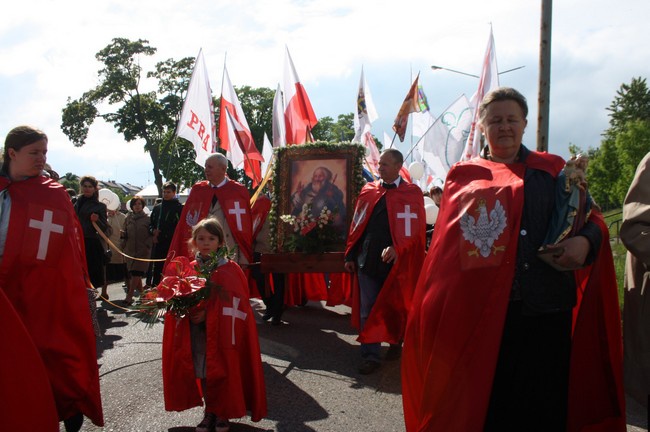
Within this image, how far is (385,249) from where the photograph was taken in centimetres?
646

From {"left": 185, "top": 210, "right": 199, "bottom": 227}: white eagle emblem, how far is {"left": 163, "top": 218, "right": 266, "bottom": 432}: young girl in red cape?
2766mm

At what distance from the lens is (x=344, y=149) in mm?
8453

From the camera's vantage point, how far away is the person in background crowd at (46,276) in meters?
4.06

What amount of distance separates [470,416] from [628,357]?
113 centimetres

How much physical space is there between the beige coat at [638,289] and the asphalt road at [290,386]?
1275mm

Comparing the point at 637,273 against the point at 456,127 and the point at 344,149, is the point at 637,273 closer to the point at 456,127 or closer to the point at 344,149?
the point at 344,149

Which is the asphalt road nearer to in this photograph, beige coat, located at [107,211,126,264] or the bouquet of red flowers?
the bouquet of red flowers

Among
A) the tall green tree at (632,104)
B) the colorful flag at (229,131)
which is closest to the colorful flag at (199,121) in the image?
the colorful flag at (229,131)

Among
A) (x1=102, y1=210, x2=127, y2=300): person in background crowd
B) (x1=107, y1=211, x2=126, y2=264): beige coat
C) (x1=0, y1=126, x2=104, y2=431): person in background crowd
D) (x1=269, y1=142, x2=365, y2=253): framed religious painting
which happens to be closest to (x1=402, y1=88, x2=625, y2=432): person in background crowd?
(x1=0, y1=126, x2=104, y2=431): person in background crowd

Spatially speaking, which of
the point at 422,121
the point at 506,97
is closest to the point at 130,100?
the point at 422,121

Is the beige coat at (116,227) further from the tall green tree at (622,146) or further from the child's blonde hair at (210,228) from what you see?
the tall green tree at (622,146)

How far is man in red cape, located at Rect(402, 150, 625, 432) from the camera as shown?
309 cm

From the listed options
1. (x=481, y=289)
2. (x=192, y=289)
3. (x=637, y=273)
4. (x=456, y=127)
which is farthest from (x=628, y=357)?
(x=456, y=127)

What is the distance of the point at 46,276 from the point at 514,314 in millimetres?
3001
